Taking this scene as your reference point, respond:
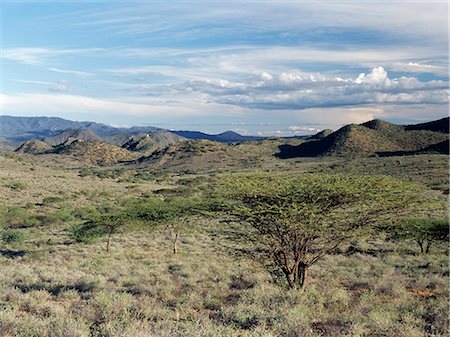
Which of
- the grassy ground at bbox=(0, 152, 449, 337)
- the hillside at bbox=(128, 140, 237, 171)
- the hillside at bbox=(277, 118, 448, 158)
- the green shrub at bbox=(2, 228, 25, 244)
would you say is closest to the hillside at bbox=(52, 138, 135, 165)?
the hillside at bbox=(128, 140, 237, 171)

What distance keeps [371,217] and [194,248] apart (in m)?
19.3

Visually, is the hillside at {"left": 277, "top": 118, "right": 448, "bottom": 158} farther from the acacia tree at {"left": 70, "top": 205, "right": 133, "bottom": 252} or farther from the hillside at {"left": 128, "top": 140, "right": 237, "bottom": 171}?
the acacia tree at {"left": 70, "top": 205, "right": 133, "bottom": 252}

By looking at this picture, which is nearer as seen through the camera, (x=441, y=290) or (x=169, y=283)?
(x=441, y=290)

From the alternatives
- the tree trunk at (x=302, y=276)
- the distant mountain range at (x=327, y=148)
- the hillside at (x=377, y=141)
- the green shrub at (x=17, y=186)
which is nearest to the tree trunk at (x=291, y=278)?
the tree trunk at (x=302, y=276)

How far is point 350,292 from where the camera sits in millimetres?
16562

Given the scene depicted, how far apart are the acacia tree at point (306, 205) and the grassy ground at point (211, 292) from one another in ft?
4.12

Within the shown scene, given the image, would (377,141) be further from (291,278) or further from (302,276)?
(291,278)

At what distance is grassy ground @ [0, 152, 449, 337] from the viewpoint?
33.7 feet

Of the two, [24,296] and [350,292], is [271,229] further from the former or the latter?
[24,296]

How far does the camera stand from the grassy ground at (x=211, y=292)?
10266 millimetres

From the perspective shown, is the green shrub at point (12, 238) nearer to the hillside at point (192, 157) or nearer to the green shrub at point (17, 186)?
the green shrub at point (17, 186)

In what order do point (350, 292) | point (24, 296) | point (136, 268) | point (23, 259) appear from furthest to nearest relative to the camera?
1. point (23, 259)
2. point (136, 268)
3. point (350, 292)
4. point (24, 296)

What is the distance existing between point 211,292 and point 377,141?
5370 inches

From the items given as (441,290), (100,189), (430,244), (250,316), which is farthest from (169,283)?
(100,189)
